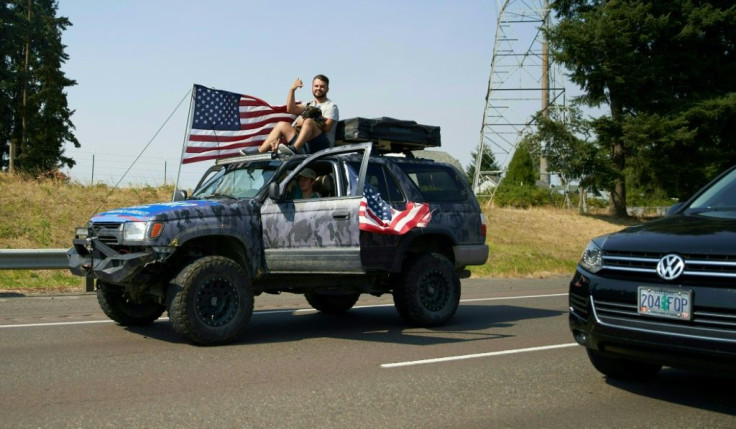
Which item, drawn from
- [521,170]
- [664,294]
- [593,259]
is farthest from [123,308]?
[521,170]

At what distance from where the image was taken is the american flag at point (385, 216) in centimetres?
→ 826

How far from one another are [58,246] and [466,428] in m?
13.3

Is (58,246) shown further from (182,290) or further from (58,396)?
(58,396)

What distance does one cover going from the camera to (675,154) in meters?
32.3

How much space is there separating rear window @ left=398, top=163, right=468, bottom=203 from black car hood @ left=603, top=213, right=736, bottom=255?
394 cm

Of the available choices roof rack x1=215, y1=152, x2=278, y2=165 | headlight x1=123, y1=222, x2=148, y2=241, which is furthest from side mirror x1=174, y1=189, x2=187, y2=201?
headlight x1=123, y1=222, x2=148, y2=241

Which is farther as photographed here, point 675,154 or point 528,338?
point 675,154

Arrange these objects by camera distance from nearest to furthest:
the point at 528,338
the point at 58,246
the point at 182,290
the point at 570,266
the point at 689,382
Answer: the point at 689,382
the point at 182,290
the point at 528,338
the point at 58,246
the point at 570,266

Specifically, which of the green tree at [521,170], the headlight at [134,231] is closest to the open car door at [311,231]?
the headlight at [134,231]

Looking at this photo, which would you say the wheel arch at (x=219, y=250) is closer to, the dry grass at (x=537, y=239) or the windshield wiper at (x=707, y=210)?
the windshield wiper at (x=707, y=210)

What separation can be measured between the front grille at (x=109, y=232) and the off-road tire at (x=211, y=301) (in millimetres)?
765

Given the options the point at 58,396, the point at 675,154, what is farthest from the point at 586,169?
the point at 58,396

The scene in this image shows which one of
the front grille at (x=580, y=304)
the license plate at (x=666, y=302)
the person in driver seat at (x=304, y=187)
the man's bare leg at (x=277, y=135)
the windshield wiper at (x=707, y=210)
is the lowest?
the front grille at (x=580, y=304)

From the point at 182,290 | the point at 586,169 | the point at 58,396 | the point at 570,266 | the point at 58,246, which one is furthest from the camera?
the point at 586,169
